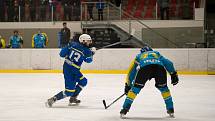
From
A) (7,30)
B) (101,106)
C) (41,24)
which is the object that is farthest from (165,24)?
(101,106)

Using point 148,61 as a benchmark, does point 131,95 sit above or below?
below

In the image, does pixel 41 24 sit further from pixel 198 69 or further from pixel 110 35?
pixel 198 69

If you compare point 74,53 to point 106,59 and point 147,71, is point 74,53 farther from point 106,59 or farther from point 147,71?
point 106,59

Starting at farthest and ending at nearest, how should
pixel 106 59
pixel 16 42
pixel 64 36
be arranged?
pixel 16 42, pixel 64 36, pixel 106 59

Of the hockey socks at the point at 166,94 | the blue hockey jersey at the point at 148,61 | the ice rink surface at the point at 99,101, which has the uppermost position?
the blue hockey jersey at the point at 148,61

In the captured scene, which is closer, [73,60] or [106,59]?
[73,60]

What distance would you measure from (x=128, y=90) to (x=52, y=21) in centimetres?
1218

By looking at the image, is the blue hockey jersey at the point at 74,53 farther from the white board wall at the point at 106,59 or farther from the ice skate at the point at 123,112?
the white board wall at the point at 106,59

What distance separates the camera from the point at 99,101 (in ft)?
30.2

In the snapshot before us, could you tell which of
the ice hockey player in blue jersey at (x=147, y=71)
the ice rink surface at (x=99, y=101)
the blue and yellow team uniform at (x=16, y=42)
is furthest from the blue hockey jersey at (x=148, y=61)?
the blue and yellow team uniform at (x=16, y=42)

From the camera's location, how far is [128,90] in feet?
23.5

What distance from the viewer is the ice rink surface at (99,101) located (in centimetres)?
731

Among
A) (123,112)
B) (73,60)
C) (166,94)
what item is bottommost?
(123,112)

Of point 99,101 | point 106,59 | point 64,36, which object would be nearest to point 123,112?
point 99,101
